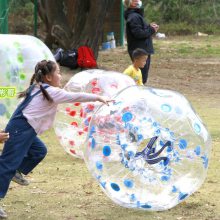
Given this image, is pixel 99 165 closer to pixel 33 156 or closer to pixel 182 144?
pixel 182 144

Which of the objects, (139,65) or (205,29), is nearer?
(139,65)

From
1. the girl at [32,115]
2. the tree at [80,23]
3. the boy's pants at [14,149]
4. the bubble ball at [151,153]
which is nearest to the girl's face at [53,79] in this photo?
the girl at [32,115]

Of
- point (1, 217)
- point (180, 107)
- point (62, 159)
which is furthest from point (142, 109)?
point (62, 159)

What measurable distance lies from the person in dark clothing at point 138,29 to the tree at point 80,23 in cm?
457

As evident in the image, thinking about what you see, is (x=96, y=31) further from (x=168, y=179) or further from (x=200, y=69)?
(x=168, y=179)

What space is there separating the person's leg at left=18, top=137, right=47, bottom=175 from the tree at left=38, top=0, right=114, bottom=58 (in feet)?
27.5

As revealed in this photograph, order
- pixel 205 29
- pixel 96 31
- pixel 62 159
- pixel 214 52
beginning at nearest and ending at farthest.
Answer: pixel 62 159
pixel 96 31
pixel 214 52
pixel 205 29

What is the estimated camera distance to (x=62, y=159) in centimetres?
624

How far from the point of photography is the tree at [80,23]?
12992 millimetres

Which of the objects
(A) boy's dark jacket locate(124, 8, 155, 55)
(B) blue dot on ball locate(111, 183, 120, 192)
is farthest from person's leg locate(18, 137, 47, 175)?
(A) boy's dark jacket locate(124, 8, 155, 55)

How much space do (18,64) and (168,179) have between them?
2898mm

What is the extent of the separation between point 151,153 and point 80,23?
9.66 metres

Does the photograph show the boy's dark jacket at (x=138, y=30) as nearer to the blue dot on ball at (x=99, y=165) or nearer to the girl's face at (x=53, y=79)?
the girl's face at (x=53, y=79)

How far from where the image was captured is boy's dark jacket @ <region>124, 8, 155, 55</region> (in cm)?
824
